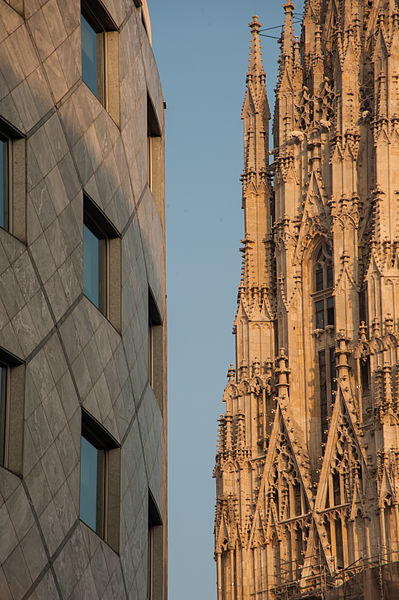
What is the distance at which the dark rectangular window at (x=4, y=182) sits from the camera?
23516 millimetres

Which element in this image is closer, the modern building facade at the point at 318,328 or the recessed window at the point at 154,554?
the recessed window at the point at 154,554

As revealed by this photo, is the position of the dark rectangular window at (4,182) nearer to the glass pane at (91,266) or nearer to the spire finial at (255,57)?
the glass pane at (91,266)

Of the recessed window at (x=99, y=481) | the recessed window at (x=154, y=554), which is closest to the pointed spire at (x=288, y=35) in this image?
the recessed window at (x=154, y=554)

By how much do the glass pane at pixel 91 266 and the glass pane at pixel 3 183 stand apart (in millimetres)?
3746

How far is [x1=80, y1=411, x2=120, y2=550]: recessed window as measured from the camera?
26.4m

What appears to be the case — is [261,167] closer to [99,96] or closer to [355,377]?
[355,377]

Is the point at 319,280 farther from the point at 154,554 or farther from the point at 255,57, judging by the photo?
the point at 154,554

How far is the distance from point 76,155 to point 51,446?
541cm

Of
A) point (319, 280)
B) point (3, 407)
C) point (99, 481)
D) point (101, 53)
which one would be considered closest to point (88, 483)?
point (99, 481)

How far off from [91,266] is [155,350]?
6.32 m

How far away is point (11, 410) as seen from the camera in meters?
23.0

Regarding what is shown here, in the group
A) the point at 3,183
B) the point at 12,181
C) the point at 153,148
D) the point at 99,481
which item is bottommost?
the point at 99,481

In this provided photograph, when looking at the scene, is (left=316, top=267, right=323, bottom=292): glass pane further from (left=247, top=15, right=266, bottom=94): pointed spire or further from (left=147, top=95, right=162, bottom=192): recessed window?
(left=147, top=95, right=162, bottom=192): recessed window

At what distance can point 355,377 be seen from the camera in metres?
69.5
